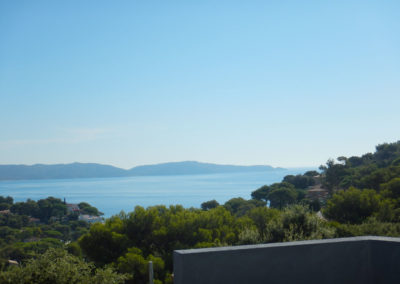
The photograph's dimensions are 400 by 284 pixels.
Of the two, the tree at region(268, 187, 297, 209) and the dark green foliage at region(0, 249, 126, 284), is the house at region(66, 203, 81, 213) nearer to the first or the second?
the tree at region(268, 187, 297, 209)

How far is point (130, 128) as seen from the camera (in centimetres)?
6519

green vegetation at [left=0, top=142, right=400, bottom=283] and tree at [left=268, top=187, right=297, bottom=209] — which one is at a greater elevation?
green vegetation at [left=0, top=142, right=400, bottom=283]

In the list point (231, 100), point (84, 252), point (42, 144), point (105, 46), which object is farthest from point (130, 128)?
point (84, 252)

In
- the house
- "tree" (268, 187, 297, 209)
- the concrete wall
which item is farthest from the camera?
the house

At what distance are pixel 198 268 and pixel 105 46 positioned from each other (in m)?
19.0

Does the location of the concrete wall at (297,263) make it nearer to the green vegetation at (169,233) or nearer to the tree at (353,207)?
the green vegetation at (169,233)

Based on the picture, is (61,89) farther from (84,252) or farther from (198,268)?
(198,268)

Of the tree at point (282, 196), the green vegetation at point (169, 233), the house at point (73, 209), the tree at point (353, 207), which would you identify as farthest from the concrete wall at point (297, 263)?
the house at point (73, 209)

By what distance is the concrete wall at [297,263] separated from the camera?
389cm

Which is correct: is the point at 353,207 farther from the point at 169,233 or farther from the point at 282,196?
the point at 282,196

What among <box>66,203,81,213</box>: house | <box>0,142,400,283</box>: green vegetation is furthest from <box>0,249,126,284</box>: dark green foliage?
<box>66,203,81,213</box>: house

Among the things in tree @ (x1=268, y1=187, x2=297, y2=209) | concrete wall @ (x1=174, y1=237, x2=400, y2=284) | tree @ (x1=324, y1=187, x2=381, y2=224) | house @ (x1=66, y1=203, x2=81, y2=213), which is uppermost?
concrete wall @ (x1=174, y1=237, x2=400, y2=284)

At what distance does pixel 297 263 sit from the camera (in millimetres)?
4156

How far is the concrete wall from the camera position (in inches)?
A: 153
